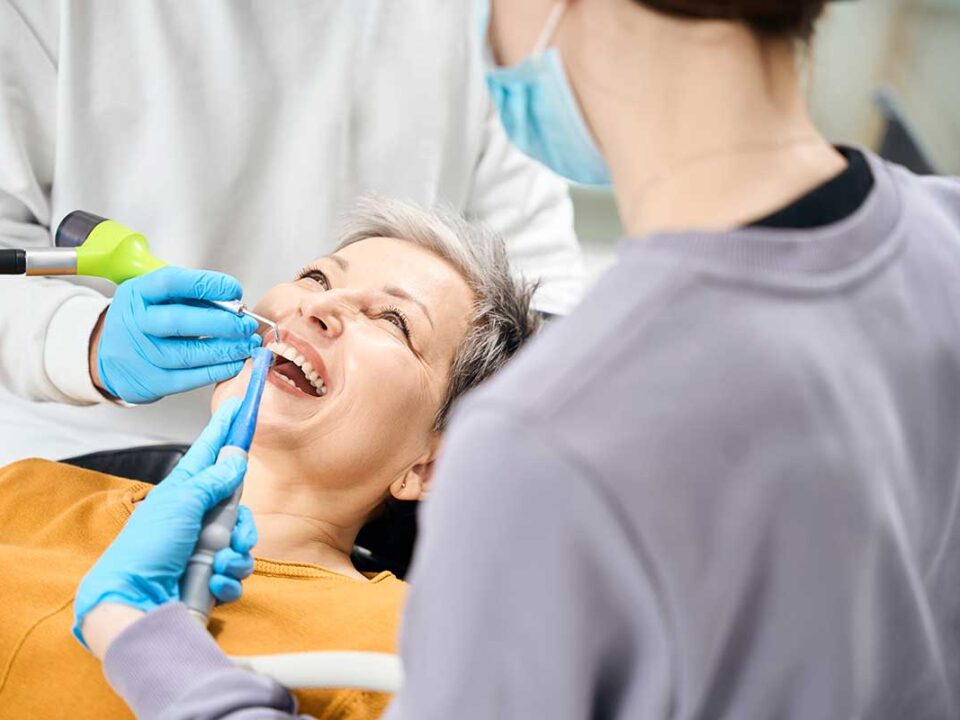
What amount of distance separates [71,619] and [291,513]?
15.6 inches

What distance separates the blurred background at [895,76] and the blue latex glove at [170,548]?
287cm

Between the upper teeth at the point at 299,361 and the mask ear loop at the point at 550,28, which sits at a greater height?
the mask ear loop at the point at 550,28

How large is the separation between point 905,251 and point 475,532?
1.33 feet

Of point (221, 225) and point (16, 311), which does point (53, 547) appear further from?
point (221, 225)

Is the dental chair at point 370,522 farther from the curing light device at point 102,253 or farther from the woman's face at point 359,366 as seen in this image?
the curing light device at point 102,253

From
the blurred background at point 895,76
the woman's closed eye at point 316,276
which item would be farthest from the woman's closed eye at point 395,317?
the blurred background at point 895,76

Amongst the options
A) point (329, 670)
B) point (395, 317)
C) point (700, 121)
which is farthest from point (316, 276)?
point (700, 121)

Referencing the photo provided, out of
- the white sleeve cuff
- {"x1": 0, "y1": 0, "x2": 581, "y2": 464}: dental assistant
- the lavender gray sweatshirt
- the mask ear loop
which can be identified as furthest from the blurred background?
the lavender gray sweatshirt

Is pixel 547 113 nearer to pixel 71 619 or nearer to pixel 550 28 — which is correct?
pixel 550 28

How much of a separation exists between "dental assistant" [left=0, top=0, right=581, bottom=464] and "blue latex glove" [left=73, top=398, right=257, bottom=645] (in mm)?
491

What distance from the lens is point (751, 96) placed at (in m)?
0.88

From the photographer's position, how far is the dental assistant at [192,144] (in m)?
2.00

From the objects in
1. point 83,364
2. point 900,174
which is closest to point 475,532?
point 900,174

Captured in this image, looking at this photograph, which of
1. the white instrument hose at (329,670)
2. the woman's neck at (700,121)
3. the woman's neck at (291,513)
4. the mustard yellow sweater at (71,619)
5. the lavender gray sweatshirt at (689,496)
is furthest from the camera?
the woman's neck at (291,513)
